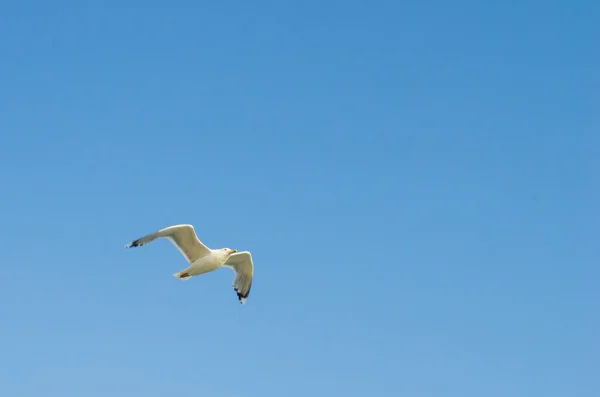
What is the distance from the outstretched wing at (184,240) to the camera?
91.1ft

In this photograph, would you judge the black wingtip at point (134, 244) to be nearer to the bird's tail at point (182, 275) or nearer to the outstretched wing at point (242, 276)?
the bird's tail at point (182, 275)

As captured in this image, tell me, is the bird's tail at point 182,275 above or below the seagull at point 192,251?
below

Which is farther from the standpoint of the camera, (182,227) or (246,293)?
(246,293)

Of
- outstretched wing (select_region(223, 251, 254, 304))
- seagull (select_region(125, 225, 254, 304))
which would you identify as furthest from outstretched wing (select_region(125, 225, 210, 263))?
outstretched wing (select_region(223, 251, 254, 304))

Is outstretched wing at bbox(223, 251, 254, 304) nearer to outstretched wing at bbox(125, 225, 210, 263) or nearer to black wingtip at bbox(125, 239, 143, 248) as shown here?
outstretched wing at bbox(125, 225, 210, 263)

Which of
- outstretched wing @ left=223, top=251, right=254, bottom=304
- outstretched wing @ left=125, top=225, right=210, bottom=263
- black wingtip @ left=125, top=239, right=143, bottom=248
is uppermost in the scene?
outstretched wing @ left=223, top=251, right=254, bottom=304

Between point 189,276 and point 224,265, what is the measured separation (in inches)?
82.5

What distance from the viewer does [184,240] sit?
28.4 metres

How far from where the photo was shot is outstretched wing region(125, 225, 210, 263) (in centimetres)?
2777

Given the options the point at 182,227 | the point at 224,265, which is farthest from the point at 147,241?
the point at 224,265

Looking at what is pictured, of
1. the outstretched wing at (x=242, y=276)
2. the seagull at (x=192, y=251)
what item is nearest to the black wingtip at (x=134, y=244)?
the seagull at (x=192, y=251)

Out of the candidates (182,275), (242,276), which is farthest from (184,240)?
(242,276)

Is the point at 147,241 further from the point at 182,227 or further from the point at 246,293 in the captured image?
the point at 246,293

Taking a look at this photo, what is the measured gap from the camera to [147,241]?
90.1 ft
